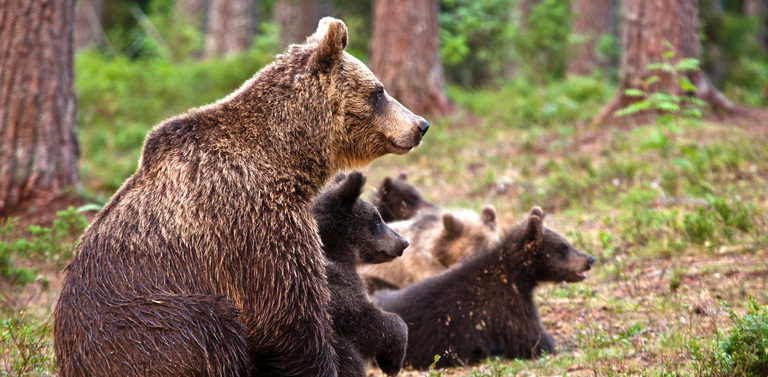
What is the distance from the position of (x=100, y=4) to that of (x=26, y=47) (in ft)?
72.8

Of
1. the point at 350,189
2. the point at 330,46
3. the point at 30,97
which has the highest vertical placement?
the point at 330,46

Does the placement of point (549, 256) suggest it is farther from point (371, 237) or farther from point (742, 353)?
point (742, 353)

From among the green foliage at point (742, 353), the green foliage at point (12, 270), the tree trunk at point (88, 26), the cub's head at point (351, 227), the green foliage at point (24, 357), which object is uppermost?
the cub's head at point (351, 227)

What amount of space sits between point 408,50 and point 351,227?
33.8ft

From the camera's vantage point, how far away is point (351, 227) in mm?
5602

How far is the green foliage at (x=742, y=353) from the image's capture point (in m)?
4.48

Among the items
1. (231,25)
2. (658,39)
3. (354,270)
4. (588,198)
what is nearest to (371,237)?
(354,270)

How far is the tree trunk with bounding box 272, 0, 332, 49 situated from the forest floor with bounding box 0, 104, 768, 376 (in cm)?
542

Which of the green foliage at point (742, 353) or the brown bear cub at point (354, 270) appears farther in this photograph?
the brown bear cub at point (354, 270)

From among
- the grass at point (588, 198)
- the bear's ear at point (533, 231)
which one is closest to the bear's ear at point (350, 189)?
the grass at point (588, 198)

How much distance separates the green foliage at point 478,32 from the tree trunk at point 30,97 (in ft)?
35.0

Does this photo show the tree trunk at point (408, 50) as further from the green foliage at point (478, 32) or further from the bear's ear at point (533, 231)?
the bear's ear at point (533, 231)

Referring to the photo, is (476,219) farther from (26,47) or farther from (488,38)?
(488,38)

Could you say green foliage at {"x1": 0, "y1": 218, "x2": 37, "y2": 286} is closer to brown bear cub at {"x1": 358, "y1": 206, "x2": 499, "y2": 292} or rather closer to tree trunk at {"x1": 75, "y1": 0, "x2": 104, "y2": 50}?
brown bear cub at {"x1": 358, "y1": 206, "x2": 499, "y2": 292}
